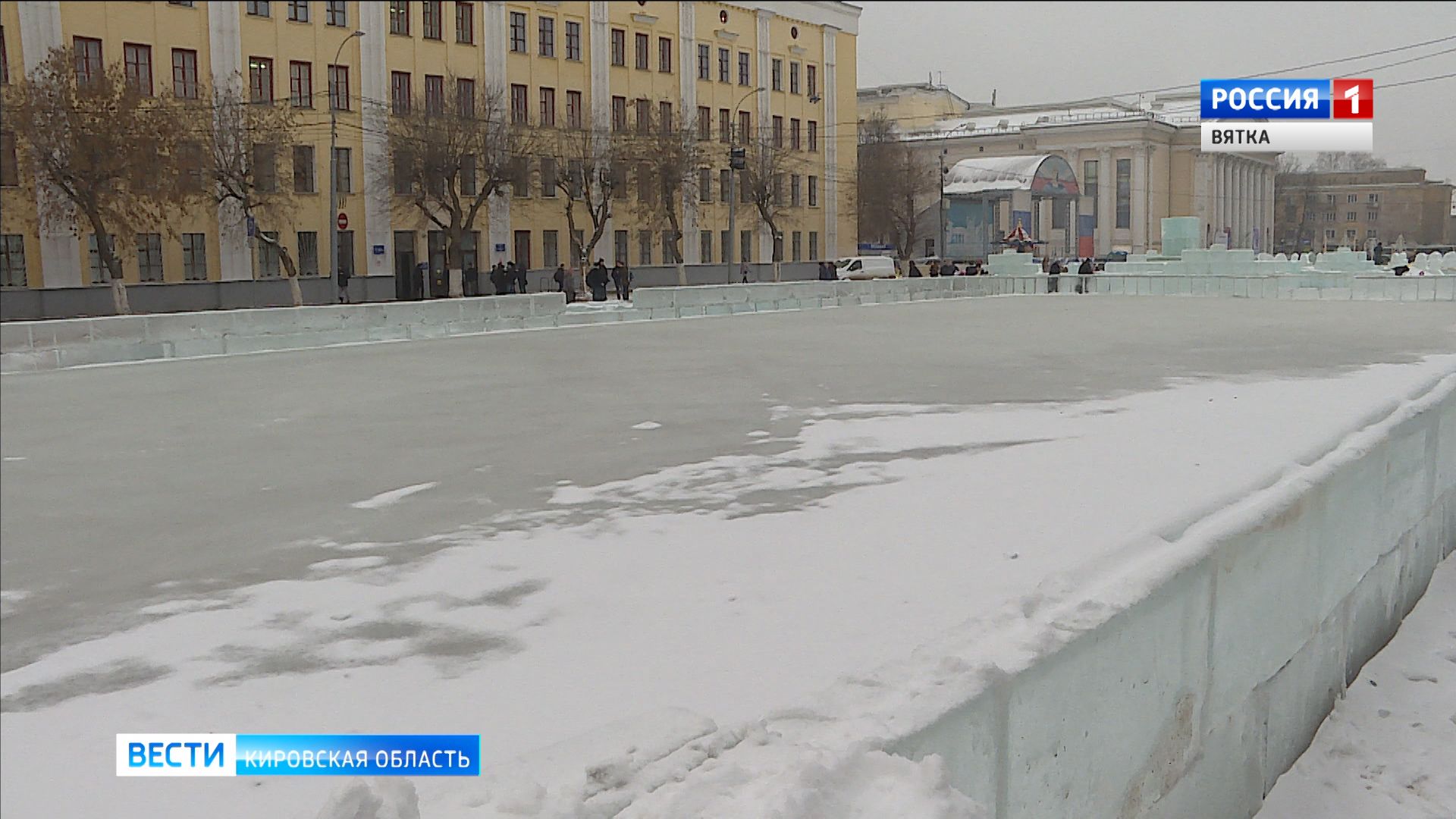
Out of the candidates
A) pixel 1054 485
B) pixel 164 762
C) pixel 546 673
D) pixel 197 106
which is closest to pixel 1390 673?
pixel 1054 485

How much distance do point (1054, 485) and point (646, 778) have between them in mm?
4850

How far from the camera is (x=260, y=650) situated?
3.98 m

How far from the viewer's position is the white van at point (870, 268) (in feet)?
149

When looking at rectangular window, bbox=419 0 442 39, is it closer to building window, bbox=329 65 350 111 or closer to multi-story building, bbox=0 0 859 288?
multi-story building, bbox=0 0 859 288

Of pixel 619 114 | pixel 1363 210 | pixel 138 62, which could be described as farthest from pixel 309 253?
pixel 1363 210

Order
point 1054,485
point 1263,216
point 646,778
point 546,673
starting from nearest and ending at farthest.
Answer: point 646,778
point 546,673
point 1054,485
point 1263,216

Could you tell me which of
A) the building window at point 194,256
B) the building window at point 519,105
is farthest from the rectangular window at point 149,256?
the building window at point 519,105

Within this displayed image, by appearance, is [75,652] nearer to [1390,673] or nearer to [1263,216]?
[1390,673]

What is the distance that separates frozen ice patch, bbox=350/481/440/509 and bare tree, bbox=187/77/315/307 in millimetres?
18930

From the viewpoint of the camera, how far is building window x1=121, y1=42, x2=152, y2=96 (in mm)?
9477

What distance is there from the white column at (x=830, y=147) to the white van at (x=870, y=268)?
5.26 m

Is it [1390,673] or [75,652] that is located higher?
[75,652]

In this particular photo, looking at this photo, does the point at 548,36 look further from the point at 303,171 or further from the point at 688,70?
the point at 303,171

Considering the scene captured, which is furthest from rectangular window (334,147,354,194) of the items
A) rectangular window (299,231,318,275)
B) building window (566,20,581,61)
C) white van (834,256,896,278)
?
white van (834,256,896,278)
